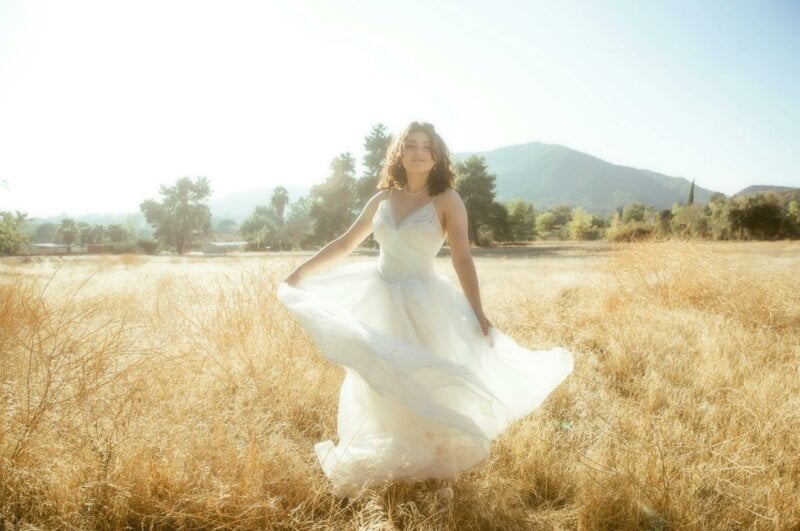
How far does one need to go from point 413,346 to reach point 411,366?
13 cm

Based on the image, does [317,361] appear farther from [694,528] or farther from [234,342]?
[694,528]

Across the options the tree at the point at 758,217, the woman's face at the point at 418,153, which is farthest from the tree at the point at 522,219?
the woman's face at the point at 418,153

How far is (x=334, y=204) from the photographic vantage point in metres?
42.7

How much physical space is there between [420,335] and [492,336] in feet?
1.62

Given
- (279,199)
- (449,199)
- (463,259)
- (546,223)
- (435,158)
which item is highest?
(279,199)

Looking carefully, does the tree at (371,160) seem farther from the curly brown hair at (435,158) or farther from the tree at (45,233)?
the tree at (45,233)

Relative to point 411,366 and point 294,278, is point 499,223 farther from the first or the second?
point 411,366

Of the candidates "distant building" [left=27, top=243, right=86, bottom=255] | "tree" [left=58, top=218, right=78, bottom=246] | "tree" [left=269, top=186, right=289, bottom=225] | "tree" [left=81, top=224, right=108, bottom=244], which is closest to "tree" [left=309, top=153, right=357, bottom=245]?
"distant building" [left=27, top=243, right=86, bottom=255]

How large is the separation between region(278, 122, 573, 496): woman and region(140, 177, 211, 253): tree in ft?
222

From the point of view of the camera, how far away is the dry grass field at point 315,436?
2361mm

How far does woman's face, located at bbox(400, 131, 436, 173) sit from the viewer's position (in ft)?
9.87

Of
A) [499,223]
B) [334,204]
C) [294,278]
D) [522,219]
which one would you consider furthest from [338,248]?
[522,219]

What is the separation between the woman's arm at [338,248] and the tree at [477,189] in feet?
138

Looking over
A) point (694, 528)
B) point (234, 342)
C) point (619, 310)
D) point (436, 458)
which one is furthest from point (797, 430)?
point (234, 342)
